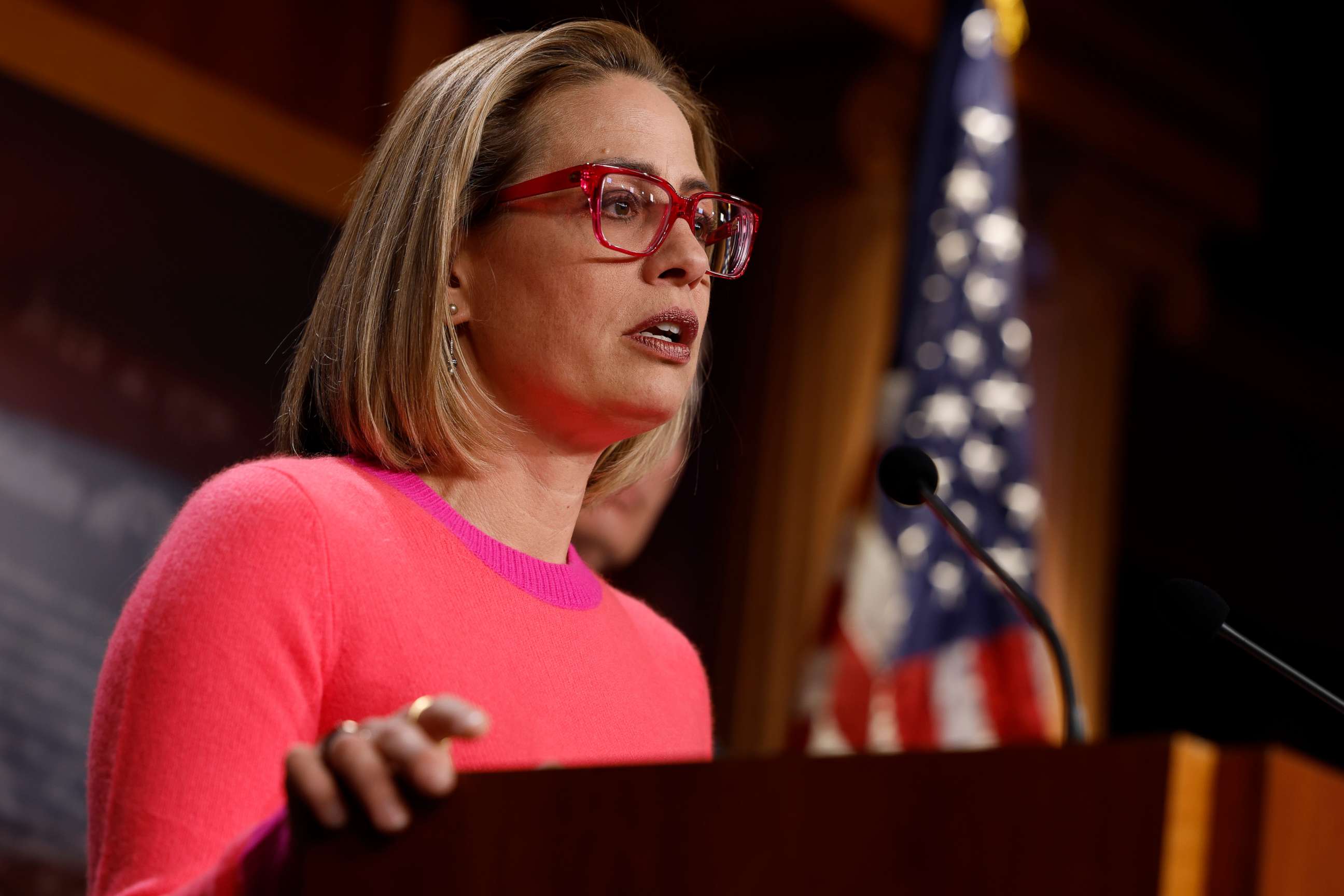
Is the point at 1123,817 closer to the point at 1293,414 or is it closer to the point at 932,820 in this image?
the point at 932,820

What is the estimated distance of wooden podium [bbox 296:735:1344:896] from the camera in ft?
2.19

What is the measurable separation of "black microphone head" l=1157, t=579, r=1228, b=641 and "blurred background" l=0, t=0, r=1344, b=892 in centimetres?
136

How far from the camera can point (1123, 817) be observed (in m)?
0.67

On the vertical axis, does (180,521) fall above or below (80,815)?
above

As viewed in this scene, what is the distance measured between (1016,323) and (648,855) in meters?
3.71

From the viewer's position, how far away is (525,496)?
1465 millimetres

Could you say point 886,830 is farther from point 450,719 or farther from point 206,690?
point 206,690

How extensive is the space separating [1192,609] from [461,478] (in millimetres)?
645

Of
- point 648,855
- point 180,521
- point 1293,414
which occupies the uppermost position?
point 1293,414

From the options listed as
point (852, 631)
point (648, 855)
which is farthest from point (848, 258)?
point (648, 855)

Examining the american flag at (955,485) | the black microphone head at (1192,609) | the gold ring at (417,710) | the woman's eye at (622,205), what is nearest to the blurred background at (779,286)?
the american flag at (955,485)

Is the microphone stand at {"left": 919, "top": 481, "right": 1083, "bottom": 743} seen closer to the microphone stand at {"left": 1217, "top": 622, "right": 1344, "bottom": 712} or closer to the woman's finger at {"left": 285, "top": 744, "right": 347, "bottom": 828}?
the microphone stand at {"left": 1217, "top": 622, "right": 1344, "bottom": 712}

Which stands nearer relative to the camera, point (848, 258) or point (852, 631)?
point (852, 631)

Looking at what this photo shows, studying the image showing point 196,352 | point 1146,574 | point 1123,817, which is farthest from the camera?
point 1146,574
